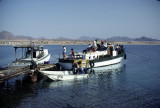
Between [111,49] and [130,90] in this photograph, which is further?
[111,49]

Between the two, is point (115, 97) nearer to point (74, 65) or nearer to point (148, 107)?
point (148, 107)

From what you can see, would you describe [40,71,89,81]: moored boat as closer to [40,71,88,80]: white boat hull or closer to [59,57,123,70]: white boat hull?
[40,71,88,80]: white boat hull

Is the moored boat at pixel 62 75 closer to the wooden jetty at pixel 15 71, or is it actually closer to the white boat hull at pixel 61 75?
the white boat hull at pixel 61 75

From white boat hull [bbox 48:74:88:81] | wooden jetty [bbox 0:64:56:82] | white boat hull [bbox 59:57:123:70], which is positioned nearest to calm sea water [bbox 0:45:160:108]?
white boat hull [bbox 48:74:88:81]

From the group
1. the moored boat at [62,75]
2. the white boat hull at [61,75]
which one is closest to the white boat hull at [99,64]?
the moored boat at [62,75]

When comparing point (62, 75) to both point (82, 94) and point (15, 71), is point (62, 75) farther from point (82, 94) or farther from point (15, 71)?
point (15, 71)

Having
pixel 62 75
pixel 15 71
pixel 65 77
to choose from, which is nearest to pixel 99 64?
pixel 65 77

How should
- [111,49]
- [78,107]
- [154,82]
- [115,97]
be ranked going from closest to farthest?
[78,107]
[115,97]
[154,82]
[111,49]

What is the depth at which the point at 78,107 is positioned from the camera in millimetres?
17109

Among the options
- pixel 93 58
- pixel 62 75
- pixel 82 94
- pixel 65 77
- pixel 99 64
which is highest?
pixel 93 58

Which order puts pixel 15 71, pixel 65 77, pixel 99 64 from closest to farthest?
1. pixel 15 71
2. pixel 65 77
3. pixel 99 64

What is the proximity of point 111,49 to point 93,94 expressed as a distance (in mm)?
21690

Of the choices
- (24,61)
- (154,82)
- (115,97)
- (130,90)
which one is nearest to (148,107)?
Result: (115,97)

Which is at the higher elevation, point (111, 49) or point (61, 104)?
point (111, 49)
